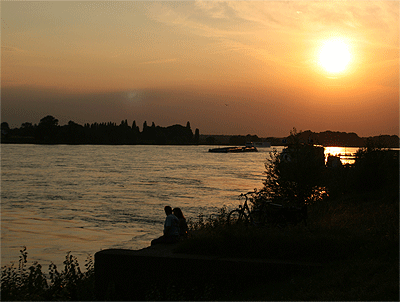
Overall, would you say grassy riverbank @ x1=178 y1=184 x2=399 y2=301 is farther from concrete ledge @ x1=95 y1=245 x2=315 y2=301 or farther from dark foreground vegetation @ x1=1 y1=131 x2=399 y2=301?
concrete ledge @ x1=95 y1=245 x2=315 y2=301

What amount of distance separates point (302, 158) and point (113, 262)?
18901 mm

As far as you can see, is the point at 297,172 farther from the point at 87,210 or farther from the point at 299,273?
the point at 87,210

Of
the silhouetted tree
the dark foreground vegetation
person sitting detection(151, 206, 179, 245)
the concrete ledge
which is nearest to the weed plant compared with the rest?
the dark foreground vegetation

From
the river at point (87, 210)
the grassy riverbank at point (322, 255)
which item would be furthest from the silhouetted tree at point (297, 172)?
the grassy riverbank at point (322, 255)

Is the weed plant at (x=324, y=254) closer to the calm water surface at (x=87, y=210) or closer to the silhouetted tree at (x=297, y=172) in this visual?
the calm water surface at (x=87, y=210)

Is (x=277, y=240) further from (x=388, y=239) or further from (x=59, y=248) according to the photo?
(x=59, y=248)

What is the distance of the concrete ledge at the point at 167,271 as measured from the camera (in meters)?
10.8

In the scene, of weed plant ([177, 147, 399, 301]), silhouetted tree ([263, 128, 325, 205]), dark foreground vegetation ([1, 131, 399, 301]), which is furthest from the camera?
silhouetted tree ([263, 128, 325, 205])

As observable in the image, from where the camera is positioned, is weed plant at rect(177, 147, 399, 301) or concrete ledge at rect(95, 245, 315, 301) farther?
concrete ledge at rect(95, 245, 315, 301)

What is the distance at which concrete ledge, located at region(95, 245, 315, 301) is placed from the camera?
10.8 metres

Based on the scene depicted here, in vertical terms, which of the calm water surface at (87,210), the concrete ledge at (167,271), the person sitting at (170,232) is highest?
the person sitting at (170,232)

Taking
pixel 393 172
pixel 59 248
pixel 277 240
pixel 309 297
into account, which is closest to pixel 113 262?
pixel 277 240

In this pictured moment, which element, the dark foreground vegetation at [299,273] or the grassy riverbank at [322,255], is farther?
the dark foreground vegetation at [299,273]

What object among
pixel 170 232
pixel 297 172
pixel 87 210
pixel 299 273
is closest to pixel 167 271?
pixel 170 232
